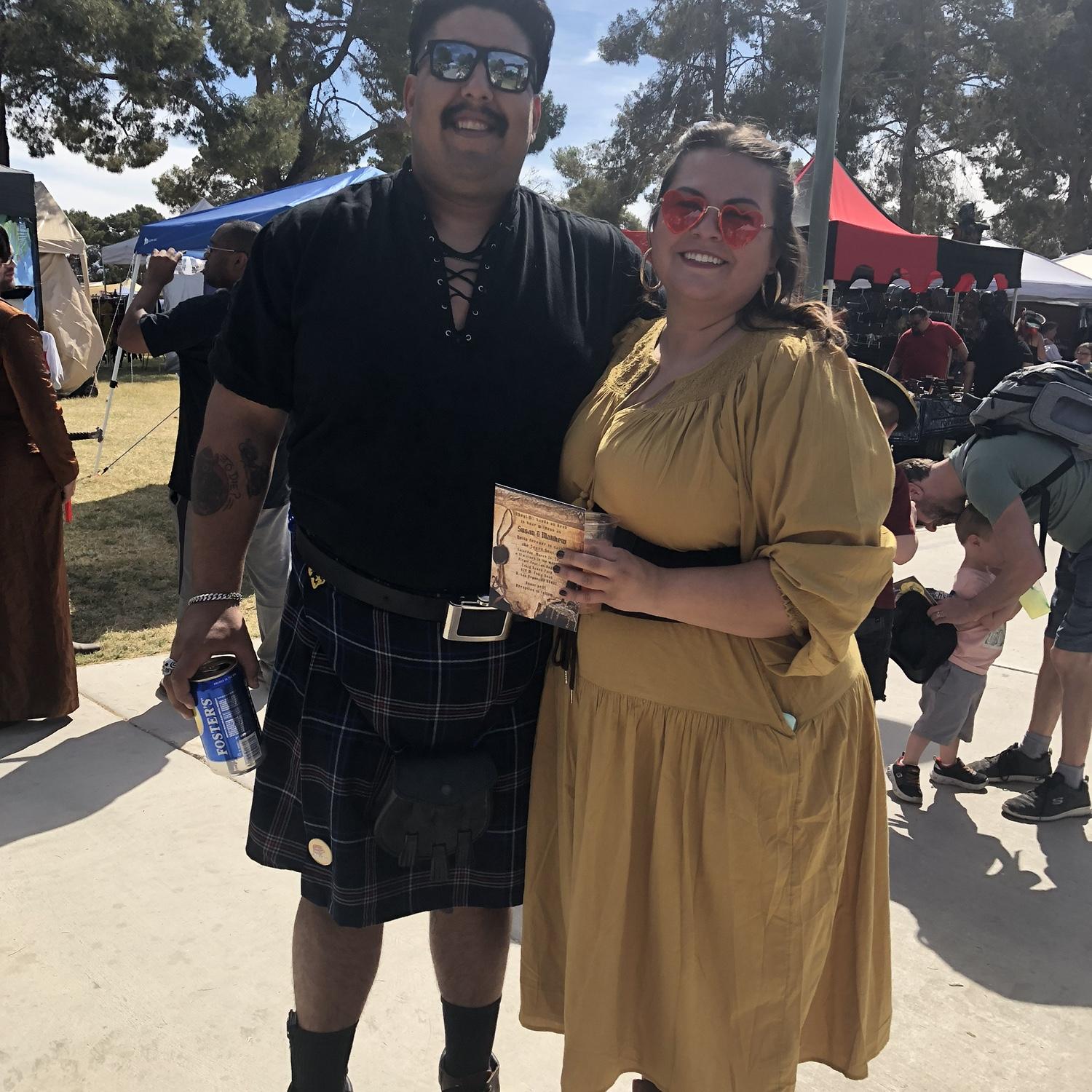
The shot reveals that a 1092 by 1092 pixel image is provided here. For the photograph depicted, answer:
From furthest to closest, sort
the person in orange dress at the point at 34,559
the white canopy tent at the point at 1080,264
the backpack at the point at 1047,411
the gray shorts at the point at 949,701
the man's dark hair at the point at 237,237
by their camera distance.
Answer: the white canopy tent at the point at 1080,264 → the man's dark hair at the point at 237,237 → the person in orange dress at the point at 34,559 → the gray shorts at the point at 949,701 → the backpack at the point at 1047,411

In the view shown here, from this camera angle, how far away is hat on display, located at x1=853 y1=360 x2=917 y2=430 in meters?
2.51

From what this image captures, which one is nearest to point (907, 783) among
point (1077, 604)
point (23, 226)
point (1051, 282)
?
point (1077, 604)

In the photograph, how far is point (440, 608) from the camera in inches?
66.0

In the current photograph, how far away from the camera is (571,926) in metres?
1.64

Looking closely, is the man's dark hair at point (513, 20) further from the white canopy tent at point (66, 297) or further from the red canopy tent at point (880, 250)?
the white canopy tent at point (66, 297)

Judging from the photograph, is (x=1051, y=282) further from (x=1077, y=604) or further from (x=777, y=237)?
(x=777, y=237)

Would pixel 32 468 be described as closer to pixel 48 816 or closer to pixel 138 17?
pixel 48 816

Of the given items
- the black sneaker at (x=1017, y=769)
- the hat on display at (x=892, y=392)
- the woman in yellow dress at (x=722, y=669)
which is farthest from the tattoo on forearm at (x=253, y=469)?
the black sneaker at (x=1017, y=769)

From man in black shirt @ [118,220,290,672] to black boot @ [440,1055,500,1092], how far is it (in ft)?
7.82

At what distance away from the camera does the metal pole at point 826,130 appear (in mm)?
4809

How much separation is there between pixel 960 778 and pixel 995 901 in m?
0.76

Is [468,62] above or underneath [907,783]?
above

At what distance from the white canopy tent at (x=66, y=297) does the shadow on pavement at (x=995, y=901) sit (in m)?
14.1

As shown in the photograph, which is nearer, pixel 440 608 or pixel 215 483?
pixel 440 608
